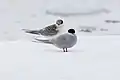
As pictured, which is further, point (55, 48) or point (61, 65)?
point (55, 48)

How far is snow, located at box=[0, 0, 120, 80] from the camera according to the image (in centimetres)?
46

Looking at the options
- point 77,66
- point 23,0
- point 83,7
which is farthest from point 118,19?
point 77,66

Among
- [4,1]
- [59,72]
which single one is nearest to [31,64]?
[59,72]

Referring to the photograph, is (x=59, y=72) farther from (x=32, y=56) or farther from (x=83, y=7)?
(x=83, y=7)

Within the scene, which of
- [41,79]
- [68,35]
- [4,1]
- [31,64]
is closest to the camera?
[41,79]

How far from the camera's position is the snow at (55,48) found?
0.46 m

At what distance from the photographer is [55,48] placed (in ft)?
2.46

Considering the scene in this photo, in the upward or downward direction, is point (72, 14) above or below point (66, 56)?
above

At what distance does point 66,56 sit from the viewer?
0.62 meters

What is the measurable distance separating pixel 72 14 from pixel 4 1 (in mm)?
270

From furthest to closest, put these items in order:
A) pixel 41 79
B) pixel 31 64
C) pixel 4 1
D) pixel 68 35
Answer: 1. pixel 4 1
2. pixel 68 35
3. pixel 31 64
4. pixel 41 79

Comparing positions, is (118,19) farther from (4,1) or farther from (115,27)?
(4,1)

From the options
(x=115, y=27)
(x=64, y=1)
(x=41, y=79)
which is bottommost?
(x=41, y=79)

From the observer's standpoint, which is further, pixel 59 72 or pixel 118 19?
pixel 118 19
